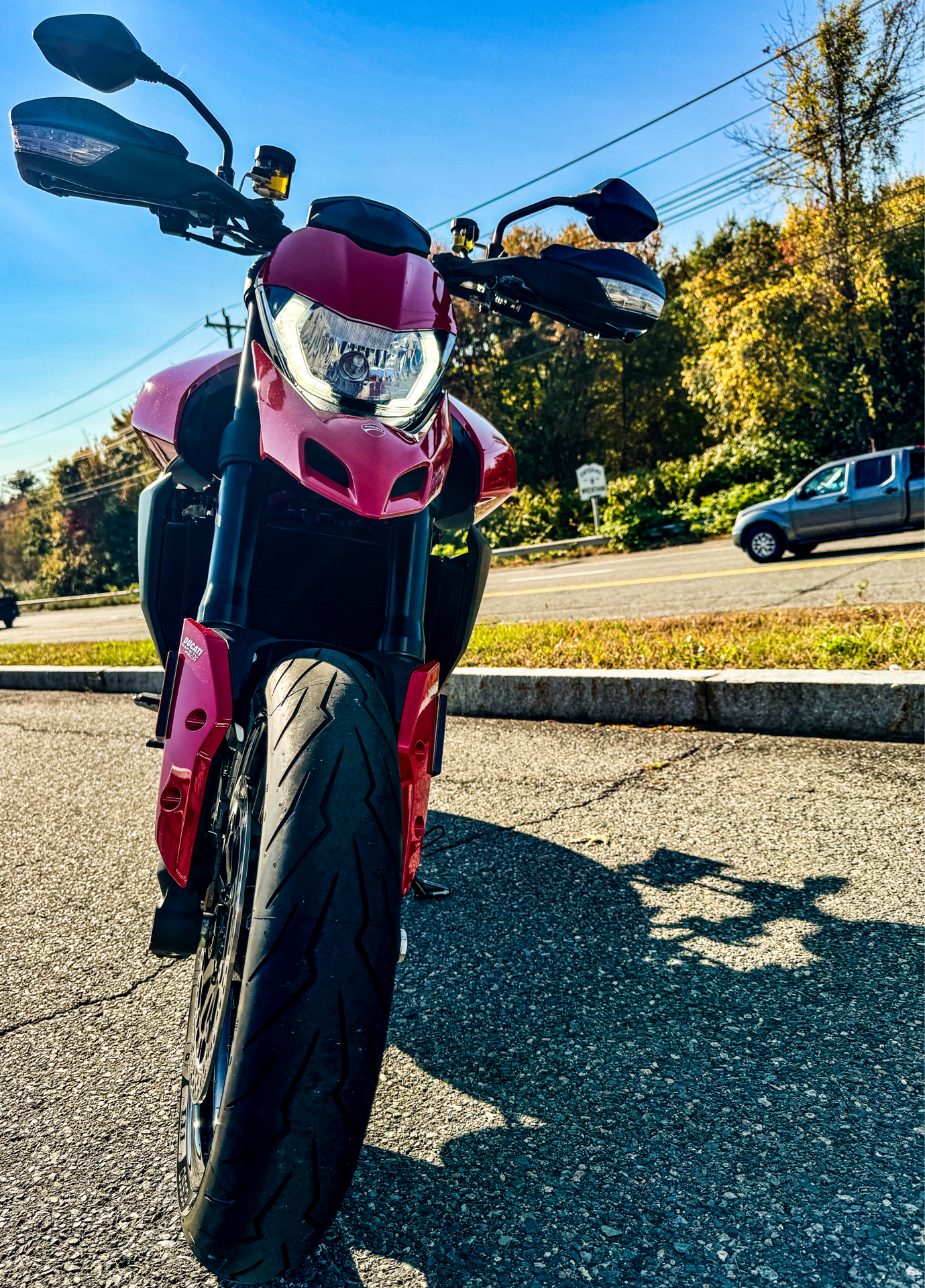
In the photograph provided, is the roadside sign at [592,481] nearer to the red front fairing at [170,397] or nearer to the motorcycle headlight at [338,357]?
the red front fairing at [170,397]

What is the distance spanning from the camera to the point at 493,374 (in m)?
31.9

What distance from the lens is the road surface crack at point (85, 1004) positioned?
2.19 m

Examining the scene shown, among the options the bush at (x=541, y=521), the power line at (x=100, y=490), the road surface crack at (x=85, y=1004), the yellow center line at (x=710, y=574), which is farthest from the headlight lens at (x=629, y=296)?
the power line at (x=100, y=490)

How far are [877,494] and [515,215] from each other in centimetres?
1416

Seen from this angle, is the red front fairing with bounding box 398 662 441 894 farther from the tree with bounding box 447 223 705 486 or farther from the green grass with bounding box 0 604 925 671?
the tree with bounding box 447 223 705 486

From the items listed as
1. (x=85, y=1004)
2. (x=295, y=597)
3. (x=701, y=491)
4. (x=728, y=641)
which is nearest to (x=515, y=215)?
(x=295, y=597)

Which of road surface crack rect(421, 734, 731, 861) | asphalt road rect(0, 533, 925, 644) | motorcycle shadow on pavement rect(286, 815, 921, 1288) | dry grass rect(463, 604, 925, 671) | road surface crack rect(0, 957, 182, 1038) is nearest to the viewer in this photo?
motorcycle shadow on pavement rect(286, 815, 921, 1288)

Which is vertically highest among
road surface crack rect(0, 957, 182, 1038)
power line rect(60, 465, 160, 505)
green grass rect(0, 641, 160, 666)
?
power line rect(60, 465, 160, 505)

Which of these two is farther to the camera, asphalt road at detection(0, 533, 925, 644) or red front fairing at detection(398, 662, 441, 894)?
asphalt road at detection(0, 533, 925, 644)

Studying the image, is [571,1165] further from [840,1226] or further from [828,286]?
[828,286]

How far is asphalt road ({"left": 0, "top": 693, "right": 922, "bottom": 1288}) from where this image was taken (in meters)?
1.37

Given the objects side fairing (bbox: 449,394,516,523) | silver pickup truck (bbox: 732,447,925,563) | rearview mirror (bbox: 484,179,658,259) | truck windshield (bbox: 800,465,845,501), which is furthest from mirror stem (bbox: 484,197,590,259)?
truck windshield (bbox: 800,465,845,501)

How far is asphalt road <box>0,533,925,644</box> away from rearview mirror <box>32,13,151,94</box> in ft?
21.7

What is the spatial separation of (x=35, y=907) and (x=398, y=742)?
6.10 ft
